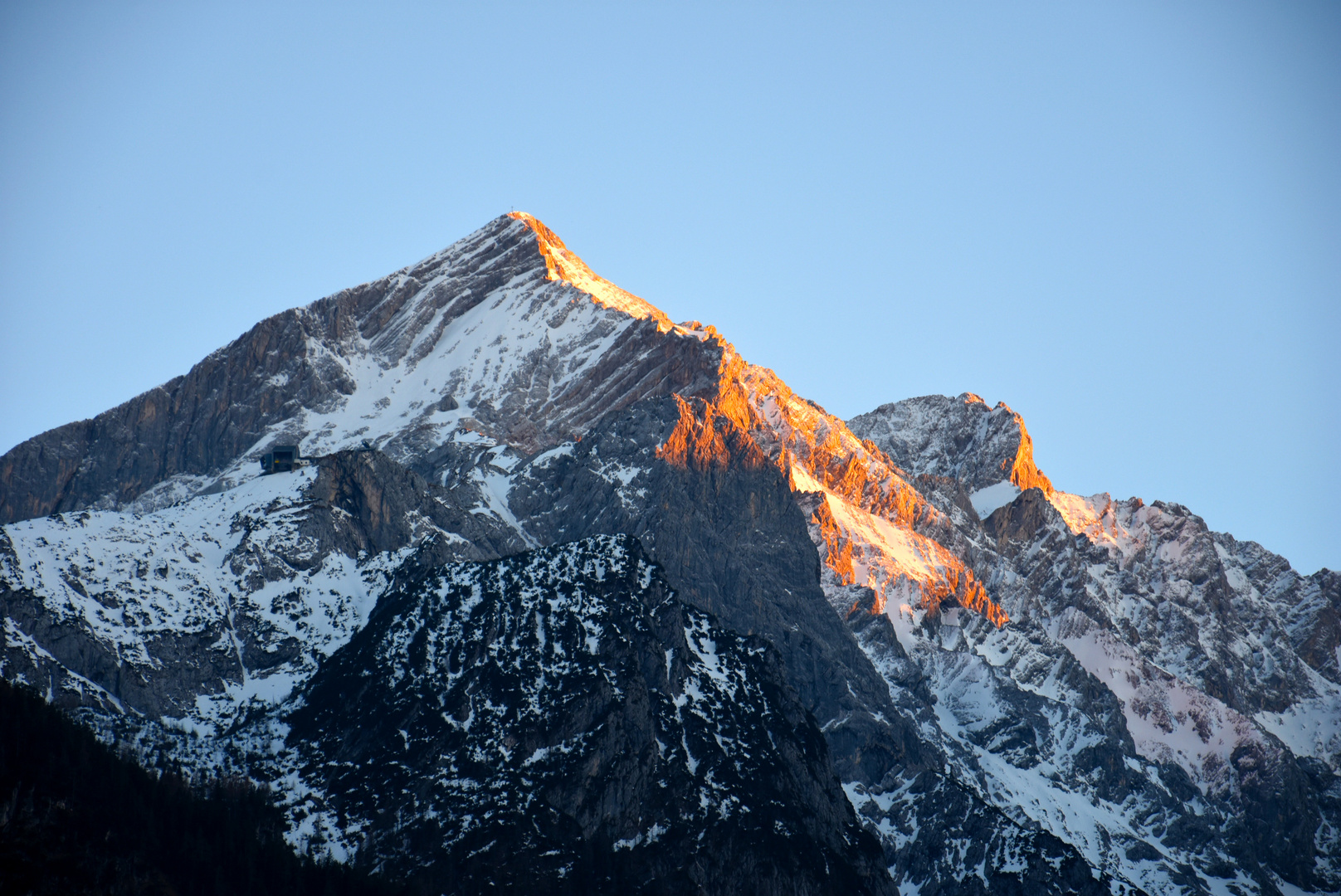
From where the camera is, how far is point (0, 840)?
19912 cm

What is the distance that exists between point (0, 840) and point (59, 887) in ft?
29.9

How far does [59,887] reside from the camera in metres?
195
